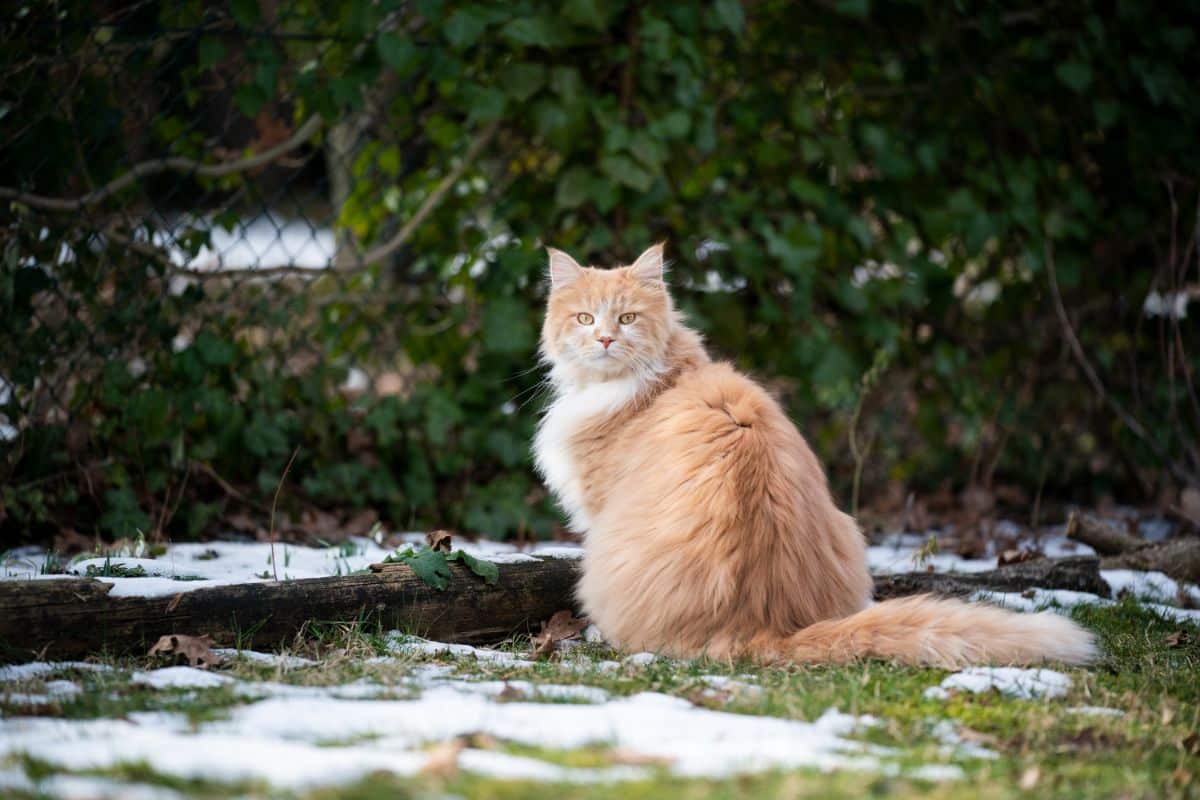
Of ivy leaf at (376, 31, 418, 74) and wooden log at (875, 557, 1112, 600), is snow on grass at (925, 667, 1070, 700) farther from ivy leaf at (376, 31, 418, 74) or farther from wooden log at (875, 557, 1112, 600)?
ivy leaf at (376, 31, 418, 74)

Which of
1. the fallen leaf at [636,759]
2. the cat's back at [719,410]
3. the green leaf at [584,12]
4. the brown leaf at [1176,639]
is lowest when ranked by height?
the brown leaf at [1176,639]

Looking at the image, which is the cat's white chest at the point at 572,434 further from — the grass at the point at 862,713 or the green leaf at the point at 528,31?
the green leaf at the point at 528,31

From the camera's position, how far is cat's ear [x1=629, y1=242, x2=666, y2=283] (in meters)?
3.84

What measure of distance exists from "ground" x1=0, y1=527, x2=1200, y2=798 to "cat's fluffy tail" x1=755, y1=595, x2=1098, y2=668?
56 millimetres

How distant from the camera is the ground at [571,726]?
5.64ft

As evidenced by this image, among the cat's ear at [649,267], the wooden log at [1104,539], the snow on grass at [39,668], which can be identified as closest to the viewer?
the snow on grass at [39,668]

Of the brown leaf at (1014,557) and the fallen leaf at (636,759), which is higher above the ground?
the fallen leaf at (636,759)

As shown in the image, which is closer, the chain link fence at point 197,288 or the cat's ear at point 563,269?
the cat's ear at point 563,269

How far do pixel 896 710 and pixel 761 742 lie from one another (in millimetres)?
424

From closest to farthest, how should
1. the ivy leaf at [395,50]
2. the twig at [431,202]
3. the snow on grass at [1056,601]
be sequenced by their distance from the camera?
the snow on grass at [1056,601]
the ivy leaf at [395,50]
the twig at [431,202]

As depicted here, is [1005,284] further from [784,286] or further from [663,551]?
[663,551]

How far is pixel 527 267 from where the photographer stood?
5105 mm

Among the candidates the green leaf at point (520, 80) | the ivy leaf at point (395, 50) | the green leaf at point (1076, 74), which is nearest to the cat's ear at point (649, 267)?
the green leaf at point (520, 80)

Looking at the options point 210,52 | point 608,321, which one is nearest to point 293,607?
point 608,321
